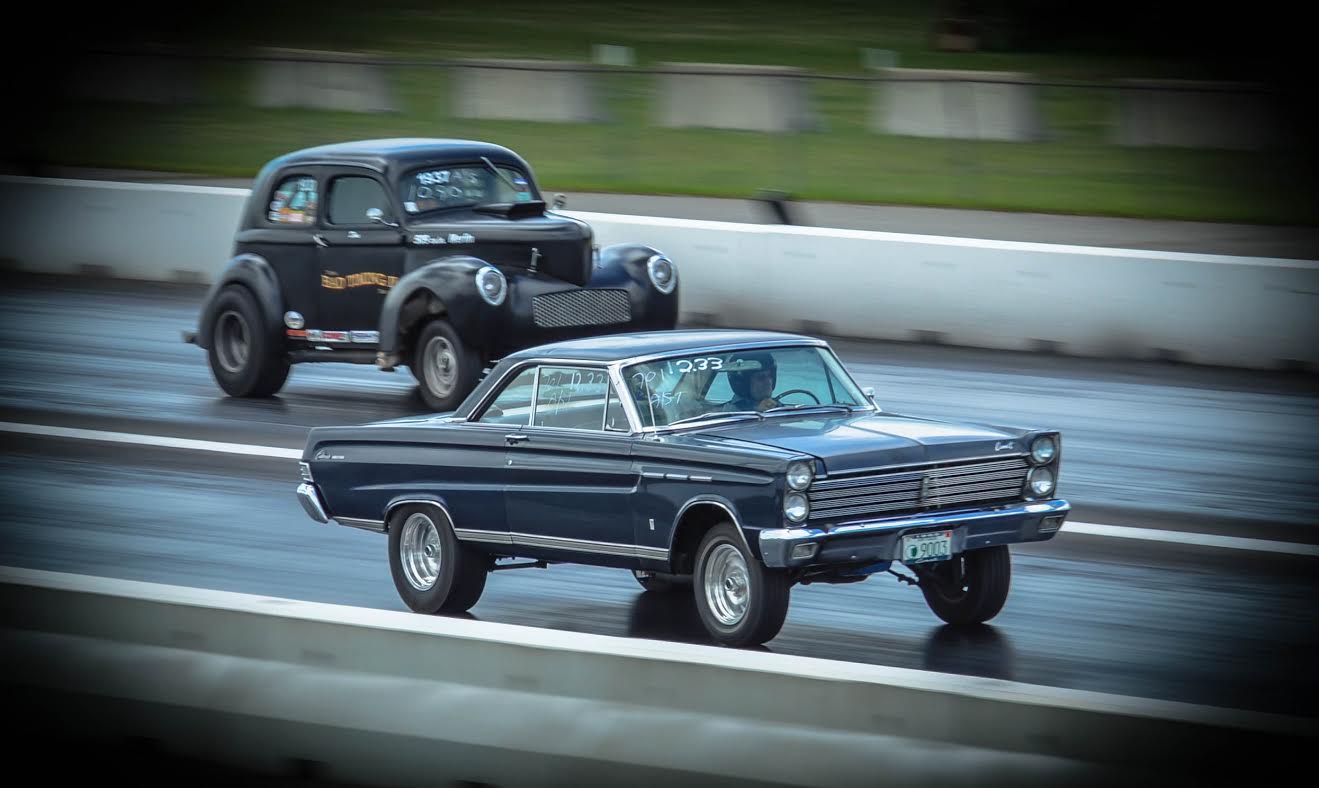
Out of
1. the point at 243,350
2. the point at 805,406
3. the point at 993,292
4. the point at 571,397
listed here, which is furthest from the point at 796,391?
the point at 993,292

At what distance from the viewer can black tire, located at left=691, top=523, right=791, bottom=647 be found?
7.44 meters

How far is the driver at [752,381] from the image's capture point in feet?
27.1

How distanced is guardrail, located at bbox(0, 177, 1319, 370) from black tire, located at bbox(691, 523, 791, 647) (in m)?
8.30

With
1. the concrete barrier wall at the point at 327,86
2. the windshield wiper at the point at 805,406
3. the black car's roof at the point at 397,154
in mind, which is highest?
the concrete barrier wall at the point at 327,86

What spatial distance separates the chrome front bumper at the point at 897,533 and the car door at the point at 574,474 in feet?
2.94

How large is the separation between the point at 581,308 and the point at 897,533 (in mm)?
6674

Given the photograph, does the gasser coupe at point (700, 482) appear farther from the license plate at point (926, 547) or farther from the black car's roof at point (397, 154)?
the black car's roof at point (397, 154)

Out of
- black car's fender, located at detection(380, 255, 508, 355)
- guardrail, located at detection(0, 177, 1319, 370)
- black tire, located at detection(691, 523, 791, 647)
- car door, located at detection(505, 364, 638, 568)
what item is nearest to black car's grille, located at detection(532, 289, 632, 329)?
black car's fender, located at detection(380, 255, 508, 355)

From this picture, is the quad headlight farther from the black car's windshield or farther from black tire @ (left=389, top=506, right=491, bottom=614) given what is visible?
the black car's windshield

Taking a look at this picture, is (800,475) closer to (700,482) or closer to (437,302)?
(700,482)

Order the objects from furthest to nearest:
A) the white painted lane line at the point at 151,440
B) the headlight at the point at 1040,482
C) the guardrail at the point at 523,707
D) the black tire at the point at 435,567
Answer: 1. the white painted lane line at the point at 151,440
2. the black tire at the point at 435,567
3. the headlight at the point at 1040,482
4. the guardrail at the point at 523,707

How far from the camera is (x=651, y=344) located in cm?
856

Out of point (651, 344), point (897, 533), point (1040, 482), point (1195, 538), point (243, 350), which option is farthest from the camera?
point (243, 350)

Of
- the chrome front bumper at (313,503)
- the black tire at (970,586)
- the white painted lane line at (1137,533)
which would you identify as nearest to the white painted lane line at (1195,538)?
the white painted lane line at (1137,533)
